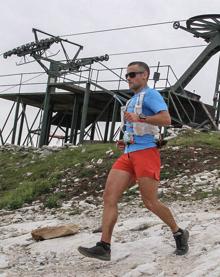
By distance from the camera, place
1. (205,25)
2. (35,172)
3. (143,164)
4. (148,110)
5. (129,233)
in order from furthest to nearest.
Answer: (205,25) → (35,172) → (129,233) → (148,110) → (143,164)

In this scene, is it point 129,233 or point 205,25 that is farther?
point 205,25

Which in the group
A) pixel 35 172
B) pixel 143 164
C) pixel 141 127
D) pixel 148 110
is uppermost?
pixel 148 110

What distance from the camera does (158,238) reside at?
6.68 m

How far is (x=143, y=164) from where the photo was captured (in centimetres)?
577

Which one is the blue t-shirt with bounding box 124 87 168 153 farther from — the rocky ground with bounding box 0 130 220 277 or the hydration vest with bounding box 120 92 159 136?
the rocky ground with bounding box 0 130 220 277

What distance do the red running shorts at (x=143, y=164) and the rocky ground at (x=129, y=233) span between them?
2.97 ft

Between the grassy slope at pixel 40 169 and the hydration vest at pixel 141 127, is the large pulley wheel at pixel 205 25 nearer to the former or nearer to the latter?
the grassy slope at pixel 40 169

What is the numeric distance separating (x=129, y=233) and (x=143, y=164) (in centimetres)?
174

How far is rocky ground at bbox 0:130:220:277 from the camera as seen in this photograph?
5.84m

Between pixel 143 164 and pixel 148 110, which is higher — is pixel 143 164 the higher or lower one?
the lower one

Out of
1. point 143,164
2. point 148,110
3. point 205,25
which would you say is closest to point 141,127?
point 148,110

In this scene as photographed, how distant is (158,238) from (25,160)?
12635 millimetres

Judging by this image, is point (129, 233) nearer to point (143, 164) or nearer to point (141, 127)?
point (143, 164)

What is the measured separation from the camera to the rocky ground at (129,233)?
19.2 feet
